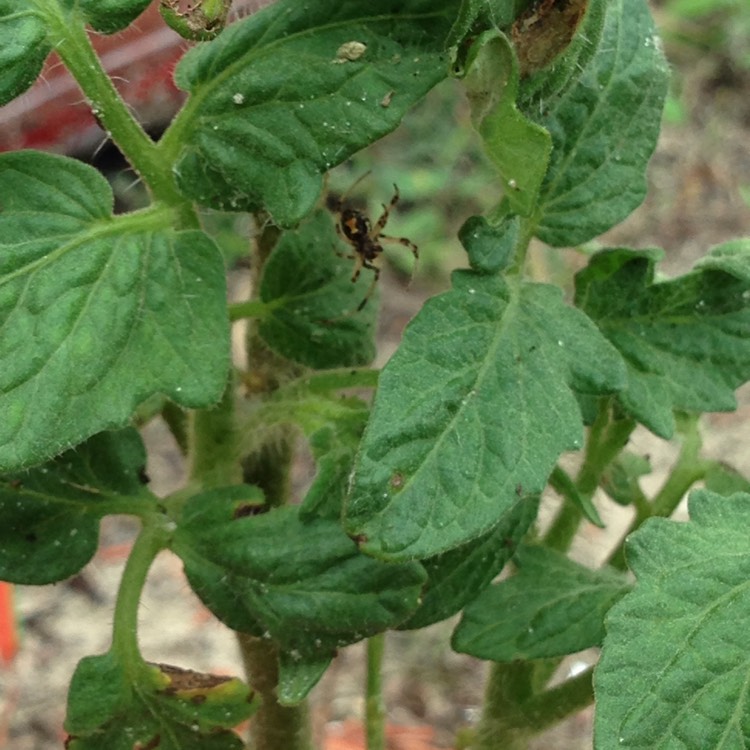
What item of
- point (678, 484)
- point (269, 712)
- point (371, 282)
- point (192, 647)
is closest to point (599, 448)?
point (678, 484)

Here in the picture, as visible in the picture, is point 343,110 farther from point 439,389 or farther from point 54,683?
point 54,683

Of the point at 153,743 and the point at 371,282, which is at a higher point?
the point at 371,282

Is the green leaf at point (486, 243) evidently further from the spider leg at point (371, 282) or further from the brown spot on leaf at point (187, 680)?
the brown spot on leaf at point (187, 680)

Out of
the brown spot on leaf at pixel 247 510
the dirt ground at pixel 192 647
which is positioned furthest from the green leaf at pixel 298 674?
the dirt ground at pixel 192 647

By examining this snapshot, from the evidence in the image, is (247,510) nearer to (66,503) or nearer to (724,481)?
(66,503)

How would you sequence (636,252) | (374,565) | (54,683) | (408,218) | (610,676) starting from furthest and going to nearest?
1. (408,218)
2. (54,683)
3. (636,252)
4. (374,565)
5. (610,676)

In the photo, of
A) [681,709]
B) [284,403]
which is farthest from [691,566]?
[284,403]
